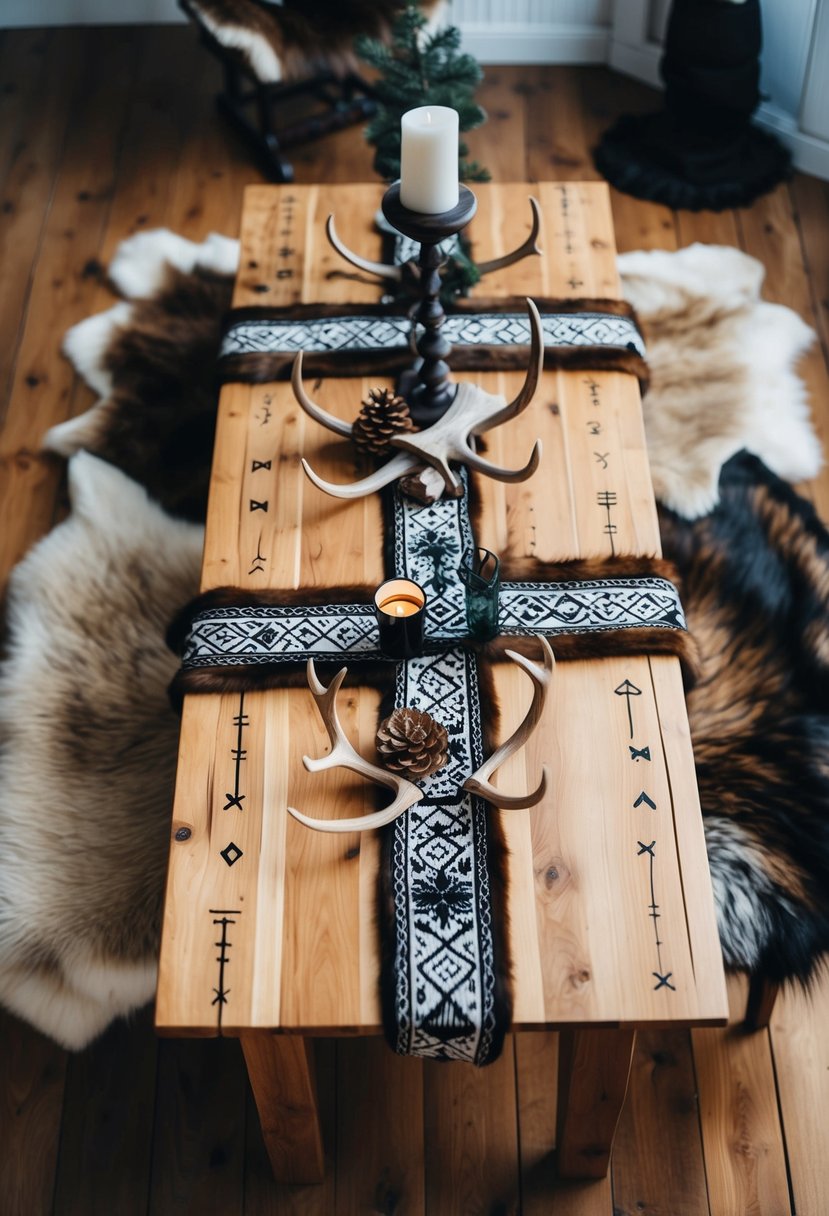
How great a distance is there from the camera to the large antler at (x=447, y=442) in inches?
64.7

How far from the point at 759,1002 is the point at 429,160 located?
1259mm

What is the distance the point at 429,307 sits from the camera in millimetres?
1655

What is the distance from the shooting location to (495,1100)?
167 centimetres

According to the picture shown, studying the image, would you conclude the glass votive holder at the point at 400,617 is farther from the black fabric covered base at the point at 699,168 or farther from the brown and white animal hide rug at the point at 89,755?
the black fabric covered base at the point at 699,168

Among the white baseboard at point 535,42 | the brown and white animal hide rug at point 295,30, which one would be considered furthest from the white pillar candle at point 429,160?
the white baseboard at point 535,42

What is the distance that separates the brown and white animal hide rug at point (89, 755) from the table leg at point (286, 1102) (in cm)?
33

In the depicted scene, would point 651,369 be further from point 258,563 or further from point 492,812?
point 492,812

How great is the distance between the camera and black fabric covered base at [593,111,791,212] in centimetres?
293

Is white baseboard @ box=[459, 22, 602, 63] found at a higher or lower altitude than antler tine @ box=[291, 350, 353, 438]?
higher

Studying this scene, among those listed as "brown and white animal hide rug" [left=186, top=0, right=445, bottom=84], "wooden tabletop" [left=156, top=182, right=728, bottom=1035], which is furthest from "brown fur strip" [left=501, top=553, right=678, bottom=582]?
"brown and white animal hide rug" [left=186, top=0, right=445, bottom=84]

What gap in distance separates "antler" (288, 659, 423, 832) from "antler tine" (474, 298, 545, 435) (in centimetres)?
53

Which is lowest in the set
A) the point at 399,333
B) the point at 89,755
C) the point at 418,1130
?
the point at 418,1130

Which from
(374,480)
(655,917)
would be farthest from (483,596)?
(655,917)

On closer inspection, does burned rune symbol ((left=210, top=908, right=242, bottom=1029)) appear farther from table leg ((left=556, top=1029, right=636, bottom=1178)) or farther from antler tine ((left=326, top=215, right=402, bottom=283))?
antler tine ((left=326, top=215, right=402, bottom=283))
